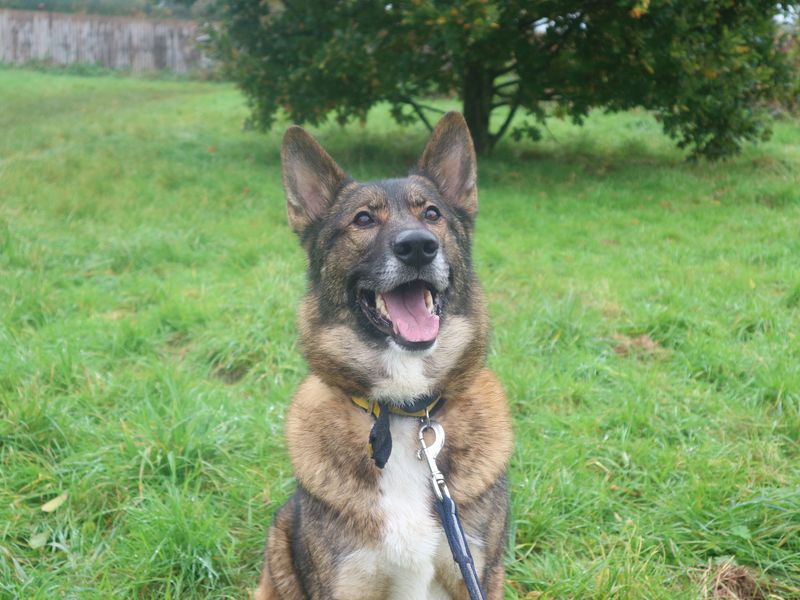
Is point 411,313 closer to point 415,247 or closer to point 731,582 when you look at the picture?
point 415,247

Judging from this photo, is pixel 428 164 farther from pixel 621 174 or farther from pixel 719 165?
pixel 719 165

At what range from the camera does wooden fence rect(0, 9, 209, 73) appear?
17453 millimetres

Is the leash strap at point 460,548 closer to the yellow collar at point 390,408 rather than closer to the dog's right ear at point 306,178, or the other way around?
the yellow collar at point 390,408

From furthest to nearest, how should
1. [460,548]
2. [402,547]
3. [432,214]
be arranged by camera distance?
[432,214] → [402,547] → [460,548]

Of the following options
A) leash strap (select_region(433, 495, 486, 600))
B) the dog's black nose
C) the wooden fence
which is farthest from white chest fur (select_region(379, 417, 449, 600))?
the wooden fence

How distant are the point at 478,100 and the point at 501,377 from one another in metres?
7.20

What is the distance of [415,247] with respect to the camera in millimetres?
2178

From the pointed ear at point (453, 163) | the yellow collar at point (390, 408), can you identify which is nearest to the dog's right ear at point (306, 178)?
the pointed ear at point (453, 163)

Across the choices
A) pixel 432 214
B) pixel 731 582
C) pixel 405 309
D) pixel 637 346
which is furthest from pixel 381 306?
pixel 637 346

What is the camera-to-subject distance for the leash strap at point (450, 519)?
1766mm

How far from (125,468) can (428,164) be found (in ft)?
5.94

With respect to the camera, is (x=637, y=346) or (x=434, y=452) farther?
(x=637, y=346)

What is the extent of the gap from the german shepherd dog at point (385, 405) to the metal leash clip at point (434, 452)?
0.05 metres

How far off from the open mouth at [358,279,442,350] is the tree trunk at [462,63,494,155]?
794 cm
